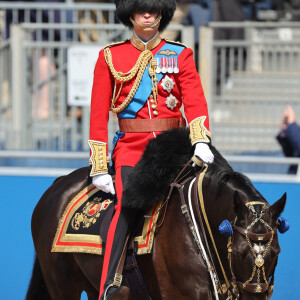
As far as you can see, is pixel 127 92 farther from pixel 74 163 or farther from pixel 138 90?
pixel 74 163

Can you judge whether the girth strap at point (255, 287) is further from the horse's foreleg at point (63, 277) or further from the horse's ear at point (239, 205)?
the horse's foreleg at point (63, 277)

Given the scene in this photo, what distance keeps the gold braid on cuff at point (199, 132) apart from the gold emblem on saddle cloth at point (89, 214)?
0.73m

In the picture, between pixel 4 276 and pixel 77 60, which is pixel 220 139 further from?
pixel 4 276

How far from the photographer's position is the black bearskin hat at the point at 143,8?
411 centimetres

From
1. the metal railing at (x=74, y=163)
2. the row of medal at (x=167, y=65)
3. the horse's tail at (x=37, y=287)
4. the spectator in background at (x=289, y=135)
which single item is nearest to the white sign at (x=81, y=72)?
the metal railing at (x=74, y=163)

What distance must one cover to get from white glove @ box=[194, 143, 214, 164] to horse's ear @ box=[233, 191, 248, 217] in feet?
1.23

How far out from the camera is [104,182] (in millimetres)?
4129

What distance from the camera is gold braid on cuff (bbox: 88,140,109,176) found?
414 cm

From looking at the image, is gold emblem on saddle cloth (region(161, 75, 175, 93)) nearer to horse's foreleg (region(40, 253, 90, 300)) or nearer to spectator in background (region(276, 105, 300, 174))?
horse's foreleg (region(40, 253, 90, 300))

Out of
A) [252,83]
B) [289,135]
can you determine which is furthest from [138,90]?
[252,83]

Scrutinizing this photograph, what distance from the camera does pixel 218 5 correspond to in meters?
9.45

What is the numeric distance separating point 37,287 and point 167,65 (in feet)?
6.08

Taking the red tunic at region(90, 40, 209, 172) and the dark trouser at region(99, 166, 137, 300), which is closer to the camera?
the dark trouser at region(99, 166, 137, 300)

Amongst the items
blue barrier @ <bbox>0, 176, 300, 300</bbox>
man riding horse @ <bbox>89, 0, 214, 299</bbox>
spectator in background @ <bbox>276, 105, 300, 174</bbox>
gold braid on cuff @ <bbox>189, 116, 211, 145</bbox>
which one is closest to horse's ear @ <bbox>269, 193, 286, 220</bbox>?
gold braid on cuff @ <bbox>189, 116, 211, 145</bbox>
